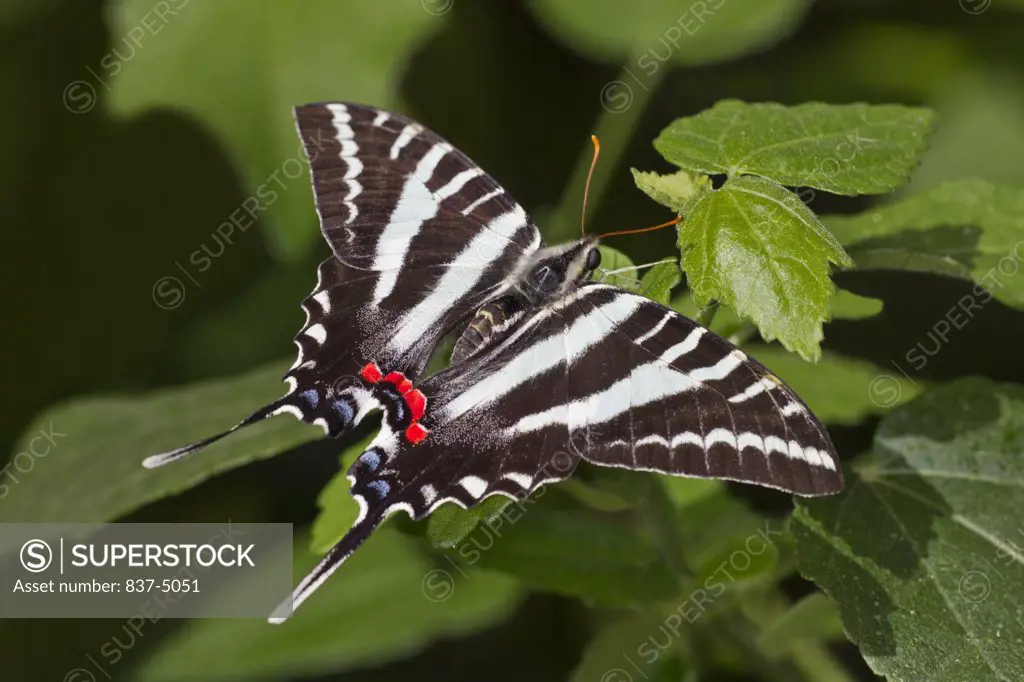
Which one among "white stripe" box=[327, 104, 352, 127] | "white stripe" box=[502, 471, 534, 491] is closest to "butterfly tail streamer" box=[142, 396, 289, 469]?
"white stripe" box=[502, 471, 534, 491]

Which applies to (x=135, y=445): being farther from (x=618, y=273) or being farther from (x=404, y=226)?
(x=618, y=273)

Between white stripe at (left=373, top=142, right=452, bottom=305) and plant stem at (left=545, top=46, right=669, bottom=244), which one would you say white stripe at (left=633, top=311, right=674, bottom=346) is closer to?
white stripe at (left=373, top=142, right=452, bottom=305)

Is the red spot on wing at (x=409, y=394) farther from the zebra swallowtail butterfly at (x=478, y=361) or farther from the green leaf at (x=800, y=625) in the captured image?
the green leaf at (x=800, y=625)

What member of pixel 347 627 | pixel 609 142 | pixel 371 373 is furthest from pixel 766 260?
pixel 347 627

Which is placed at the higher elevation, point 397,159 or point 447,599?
point 397,159

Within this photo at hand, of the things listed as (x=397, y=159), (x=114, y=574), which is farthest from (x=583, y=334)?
(x=114, y=574)

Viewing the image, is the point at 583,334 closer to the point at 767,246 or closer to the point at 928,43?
the point at 767,246
